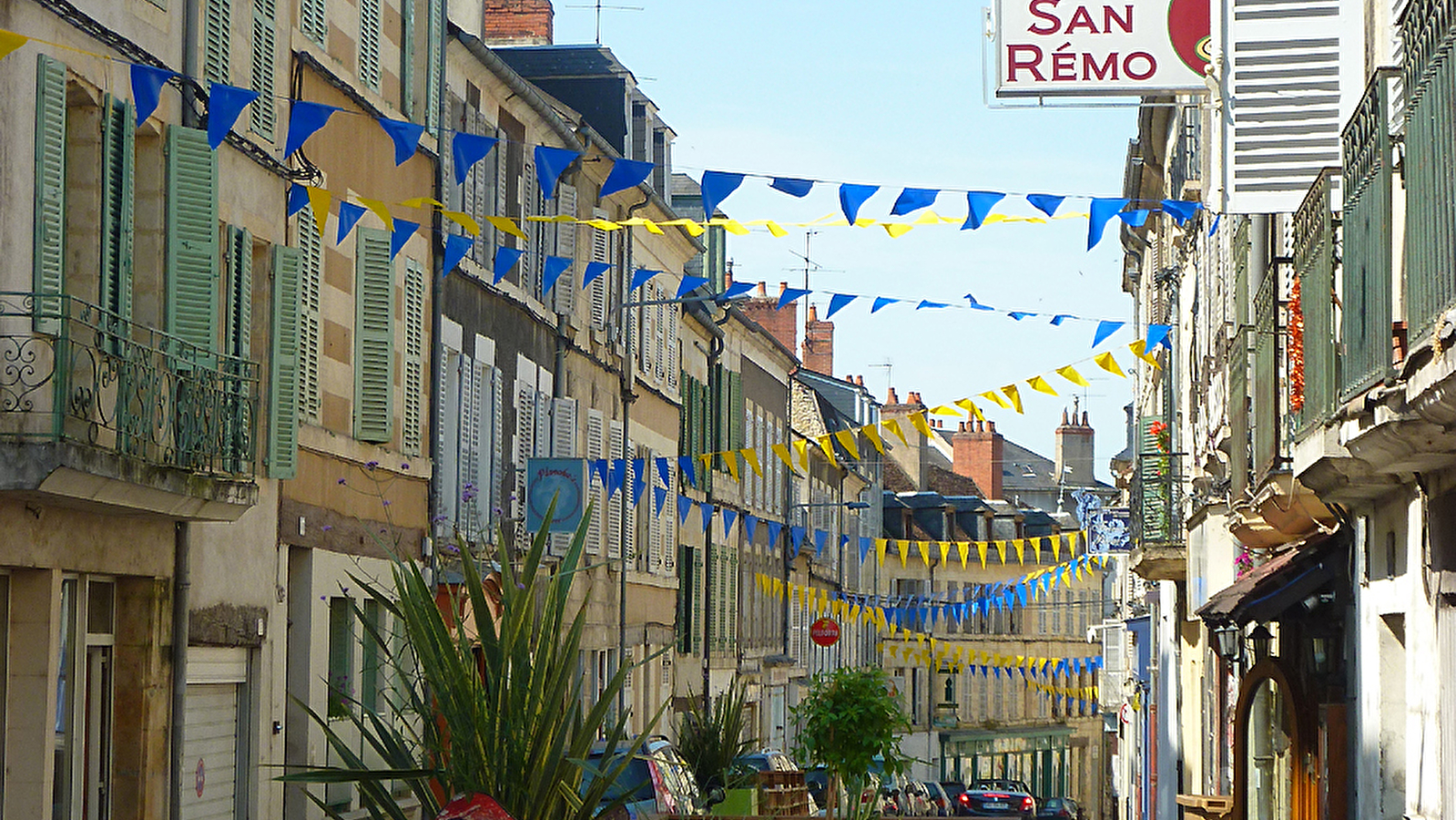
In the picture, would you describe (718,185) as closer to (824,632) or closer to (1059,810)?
(824,632)

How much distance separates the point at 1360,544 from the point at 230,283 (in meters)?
6.69

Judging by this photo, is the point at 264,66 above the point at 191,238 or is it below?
above

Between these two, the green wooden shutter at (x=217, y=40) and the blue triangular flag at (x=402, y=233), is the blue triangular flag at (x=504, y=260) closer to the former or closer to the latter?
the blue triangular flag at (x=402, y=233)

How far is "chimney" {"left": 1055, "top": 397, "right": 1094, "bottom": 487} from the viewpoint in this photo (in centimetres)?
6756

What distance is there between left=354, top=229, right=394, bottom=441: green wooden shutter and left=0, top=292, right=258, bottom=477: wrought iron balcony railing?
10.5 feet

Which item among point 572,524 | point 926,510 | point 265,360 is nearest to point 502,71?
point 572,524

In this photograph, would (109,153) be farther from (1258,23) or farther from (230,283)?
(1258,23)

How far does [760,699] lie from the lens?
38.8m

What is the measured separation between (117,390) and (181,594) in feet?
6.49

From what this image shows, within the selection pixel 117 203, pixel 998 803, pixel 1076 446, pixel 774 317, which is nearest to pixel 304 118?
pixel 117 203

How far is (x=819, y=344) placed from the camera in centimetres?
5762

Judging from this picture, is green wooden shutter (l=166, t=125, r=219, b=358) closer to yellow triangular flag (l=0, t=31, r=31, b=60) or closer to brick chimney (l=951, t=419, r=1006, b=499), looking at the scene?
yellow triangular flag (l=0, t=31, r=31, b=60)

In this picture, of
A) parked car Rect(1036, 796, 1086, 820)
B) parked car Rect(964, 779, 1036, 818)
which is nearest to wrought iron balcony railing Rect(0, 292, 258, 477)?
parked car Rect(964, 779, 1036, 818)

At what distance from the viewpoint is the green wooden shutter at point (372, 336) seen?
50.2ft
